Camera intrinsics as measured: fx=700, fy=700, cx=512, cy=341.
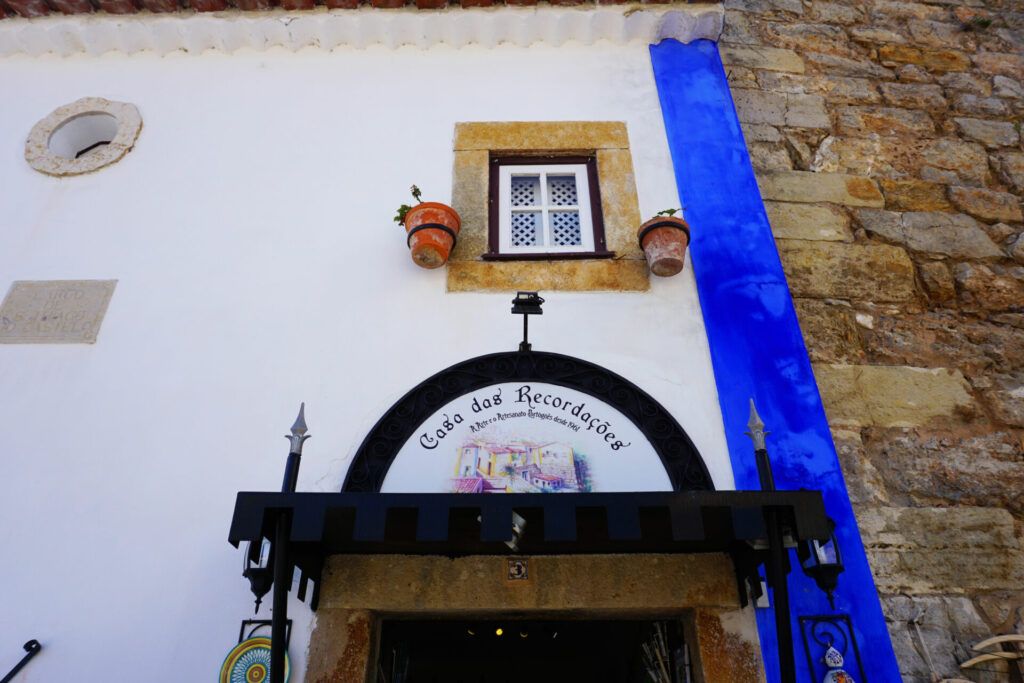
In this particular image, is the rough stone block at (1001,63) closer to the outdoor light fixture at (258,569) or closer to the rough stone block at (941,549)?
the rough stone block at (941,549)

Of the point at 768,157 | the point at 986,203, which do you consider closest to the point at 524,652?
the point at 768,157

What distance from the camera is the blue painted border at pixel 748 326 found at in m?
3.01

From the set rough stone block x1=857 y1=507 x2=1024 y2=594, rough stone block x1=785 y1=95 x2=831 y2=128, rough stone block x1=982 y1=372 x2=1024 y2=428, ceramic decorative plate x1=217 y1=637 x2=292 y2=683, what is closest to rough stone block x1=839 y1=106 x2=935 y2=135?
rough stone block x1=785 y1=95 x2=831 y2=128

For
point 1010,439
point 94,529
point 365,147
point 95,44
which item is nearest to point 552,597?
point 94,529

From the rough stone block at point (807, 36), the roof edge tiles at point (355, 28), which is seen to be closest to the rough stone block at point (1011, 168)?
the rough stone block at point (807, 36)

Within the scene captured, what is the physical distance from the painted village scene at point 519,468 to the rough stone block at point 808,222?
190 cm

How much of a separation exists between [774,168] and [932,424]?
1.75 metres

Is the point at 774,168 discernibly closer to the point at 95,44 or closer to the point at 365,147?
the point at 365,147

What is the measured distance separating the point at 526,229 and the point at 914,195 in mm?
2395

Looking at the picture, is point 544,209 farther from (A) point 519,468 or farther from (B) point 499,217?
(A) point 519,468

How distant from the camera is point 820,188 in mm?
4246

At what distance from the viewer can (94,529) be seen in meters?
3.22

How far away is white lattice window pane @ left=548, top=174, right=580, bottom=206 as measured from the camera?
4238mm

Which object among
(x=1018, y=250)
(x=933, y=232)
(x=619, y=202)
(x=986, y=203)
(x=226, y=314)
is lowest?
(x=226, y=314)
